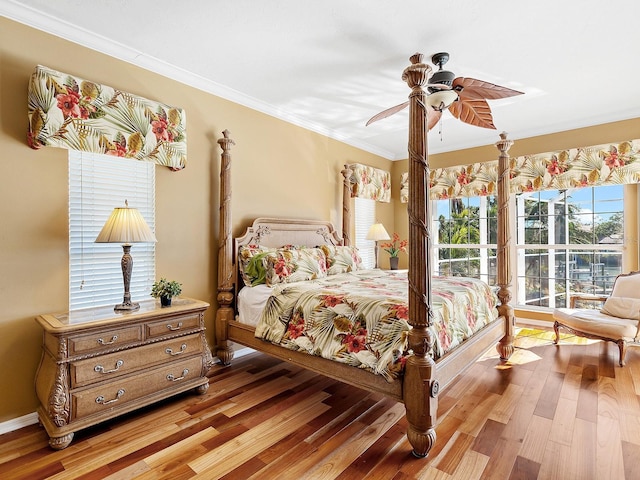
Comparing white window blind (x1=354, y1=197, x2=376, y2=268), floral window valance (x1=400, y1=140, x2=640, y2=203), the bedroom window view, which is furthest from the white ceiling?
white window blind (x1=354, y1=197, x2=376, y2=268)

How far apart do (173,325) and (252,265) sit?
3.11 feet

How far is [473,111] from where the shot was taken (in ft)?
9.75

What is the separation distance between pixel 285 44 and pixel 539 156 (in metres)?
3.71

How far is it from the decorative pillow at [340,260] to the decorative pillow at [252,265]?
0.76 meters

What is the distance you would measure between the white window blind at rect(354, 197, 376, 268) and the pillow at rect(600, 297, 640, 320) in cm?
289

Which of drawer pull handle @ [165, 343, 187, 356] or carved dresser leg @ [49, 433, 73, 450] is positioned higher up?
drawer pull handle @ [165, 343, 187, 356]

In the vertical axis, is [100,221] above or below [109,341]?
above

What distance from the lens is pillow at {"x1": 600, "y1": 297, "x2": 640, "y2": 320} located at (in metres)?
3.37

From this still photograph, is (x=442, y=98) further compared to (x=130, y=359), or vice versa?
(x=442, y=98)

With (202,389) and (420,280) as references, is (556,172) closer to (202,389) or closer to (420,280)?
(420,280)

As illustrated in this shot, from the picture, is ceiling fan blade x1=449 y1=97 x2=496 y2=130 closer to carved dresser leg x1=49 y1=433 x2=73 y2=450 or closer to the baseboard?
carved dresser leg x1=49 y1=433 x2=73 y2=450

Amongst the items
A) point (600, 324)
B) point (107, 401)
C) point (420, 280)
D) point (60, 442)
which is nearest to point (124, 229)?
point (107, 401)

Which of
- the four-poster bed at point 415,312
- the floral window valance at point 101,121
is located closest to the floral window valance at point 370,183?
the four-poster bed at point 415,312

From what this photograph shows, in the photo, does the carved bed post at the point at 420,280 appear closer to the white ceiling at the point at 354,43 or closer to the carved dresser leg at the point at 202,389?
the white ceiling at the point at 354,43
